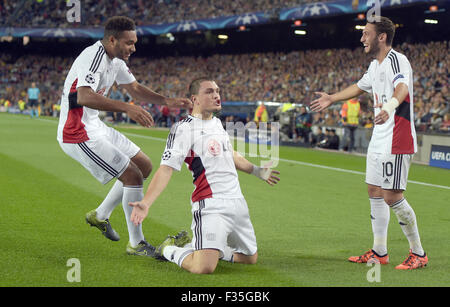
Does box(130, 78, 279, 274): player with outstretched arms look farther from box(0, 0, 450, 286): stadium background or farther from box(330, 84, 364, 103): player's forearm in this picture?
box(330, 84, 364, 103): player's forearm

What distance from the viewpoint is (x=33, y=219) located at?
756cm

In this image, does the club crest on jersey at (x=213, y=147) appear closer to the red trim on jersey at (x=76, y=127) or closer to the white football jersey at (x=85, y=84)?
the white football jersey at (x=85, y=84)

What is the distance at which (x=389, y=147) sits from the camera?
18.4 feet

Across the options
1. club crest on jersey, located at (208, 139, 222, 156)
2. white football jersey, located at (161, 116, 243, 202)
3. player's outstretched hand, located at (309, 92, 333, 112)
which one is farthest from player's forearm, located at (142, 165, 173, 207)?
player's outstretched hand, located at (309, 92, 333, 112)

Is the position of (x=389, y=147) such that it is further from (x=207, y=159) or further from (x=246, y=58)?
(x=246, y=58)

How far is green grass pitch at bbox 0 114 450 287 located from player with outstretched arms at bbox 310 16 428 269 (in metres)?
0.26

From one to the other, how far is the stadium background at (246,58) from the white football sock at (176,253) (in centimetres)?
122

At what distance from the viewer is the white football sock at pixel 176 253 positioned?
523 cm

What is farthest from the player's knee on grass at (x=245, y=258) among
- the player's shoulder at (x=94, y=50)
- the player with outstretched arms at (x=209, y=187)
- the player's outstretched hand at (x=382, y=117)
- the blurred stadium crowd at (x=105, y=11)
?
the blurred stadium crowd at (x=105, y=11)

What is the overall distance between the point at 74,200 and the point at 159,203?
122 cm

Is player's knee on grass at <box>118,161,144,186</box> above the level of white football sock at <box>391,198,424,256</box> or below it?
above

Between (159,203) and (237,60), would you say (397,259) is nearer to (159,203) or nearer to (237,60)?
(159,203)

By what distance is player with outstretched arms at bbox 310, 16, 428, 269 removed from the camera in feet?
18.3

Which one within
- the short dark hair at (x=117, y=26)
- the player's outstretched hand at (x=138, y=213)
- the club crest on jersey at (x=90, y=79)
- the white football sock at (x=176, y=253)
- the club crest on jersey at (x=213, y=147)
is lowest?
the white football sock at (x=176, y=253)
